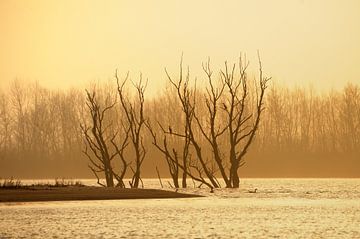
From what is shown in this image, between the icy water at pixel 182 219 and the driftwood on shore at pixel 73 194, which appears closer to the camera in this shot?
the icy water at pixel 182 219

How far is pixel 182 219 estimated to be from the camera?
2669cm

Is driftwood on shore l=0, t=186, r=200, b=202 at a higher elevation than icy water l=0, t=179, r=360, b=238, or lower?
higher

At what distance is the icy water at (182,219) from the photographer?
2181 centimetres

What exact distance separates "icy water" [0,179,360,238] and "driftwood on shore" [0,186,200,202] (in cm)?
206

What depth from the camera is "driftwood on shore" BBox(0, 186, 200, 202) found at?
38125 millimetres

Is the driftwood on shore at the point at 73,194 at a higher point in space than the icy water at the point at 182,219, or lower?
higher

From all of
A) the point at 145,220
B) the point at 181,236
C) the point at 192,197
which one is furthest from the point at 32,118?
the point at 181,236

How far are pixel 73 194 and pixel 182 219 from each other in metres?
14.2

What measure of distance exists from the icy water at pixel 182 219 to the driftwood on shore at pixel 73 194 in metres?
2.06

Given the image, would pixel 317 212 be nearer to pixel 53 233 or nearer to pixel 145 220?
pixel 145 220

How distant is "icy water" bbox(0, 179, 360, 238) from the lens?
21.8 metres

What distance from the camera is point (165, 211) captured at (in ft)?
101

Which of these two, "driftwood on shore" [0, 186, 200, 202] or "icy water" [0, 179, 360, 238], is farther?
"driftwood on shore" [0, 186, 200, 202]

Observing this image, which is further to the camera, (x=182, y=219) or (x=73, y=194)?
(x=73, y=194)
